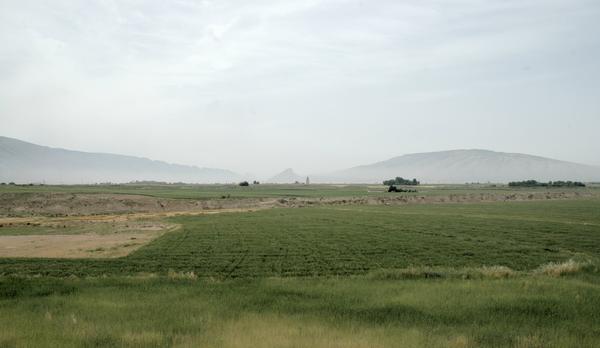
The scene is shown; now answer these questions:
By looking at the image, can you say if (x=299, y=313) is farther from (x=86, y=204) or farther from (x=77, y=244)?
(x=86, y=204)

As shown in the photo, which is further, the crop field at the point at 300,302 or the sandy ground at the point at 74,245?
the sandy ground at the point at 74,245

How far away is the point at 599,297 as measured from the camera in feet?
40.6

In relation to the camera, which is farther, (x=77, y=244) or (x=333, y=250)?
(x=77, y=244)

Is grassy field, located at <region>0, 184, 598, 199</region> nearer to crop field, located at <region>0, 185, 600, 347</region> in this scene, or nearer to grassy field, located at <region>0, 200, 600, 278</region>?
grassy field, located at <region>0, 200, 600, 278</region>

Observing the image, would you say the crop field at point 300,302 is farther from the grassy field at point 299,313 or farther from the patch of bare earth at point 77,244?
the patch of bare earth at point 77,244

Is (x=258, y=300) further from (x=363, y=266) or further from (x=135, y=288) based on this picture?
(x=363, y=266)

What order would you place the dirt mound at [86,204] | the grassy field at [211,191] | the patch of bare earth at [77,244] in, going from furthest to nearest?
the grassy field at [211,191], the dirt mound at [86,204], the patch of bare earth at [77,244]

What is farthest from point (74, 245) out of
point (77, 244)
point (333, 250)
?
point (333, 250)

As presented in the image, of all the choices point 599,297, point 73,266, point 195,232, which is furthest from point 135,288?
point 195,232

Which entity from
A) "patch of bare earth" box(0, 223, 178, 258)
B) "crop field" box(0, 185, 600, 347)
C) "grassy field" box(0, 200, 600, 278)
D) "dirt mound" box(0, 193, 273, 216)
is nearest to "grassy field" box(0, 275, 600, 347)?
"crop field" box(0, 185, 600, 347)

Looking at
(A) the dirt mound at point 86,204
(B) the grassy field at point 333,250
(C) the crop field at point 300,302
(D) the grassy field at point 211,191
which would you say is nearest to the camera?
(C) the crop field at point 300,302

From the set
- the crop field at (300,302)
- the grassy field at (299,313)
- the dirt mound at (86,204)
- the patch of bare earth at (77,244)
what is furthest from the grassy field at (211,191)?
the grassy field at (299,313)

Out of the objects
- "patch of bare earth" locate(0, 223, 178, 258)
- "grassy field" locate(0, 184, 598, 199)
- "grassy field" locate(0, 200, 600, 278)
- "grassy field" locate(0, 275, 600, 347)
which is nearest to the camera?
"grassy field" locate(0, 275, 600, 347)

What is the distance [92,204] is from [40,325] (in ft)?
226
